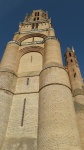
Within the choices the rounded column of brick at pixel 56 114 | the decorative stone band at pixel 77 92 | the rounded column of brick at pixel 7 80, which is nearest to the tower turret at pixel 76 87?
the decorative stone band at pixel 77 92

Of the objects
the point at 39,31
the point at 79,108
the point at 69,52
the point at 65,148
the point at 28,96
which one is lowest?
the point at 65,148

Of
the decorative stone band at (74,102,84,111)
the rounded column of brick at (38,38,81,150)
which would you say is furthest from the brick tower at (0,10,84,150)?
the decorative stone band at (74,102,84,111)

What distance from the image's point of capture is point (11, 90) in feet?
36.4

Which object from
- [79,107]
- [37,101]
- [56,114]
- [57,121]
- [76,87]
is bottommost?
[57,121]

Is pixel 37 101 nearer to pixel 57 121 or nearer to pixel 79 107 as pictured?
pixel 57 121

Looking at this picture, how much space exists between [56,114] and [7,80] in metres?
4.51

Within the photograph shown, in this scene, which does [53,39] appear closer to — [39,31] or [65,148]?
[39,31]

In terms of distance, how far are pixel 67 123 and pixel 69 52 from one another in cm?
1005

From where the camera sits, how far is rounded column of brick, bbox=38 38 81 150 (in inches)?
295

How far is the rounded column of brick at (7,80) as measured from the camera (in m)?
9.47

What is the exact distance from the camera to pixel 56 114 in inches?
332

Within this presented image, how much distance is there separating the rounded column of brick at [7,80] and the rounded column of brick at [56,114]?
207 centimetres

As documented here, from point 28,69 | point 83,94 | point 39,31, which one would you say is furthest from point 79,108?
point 39,31

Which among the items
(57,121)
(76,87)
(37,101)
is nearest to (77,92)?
(76,87)
